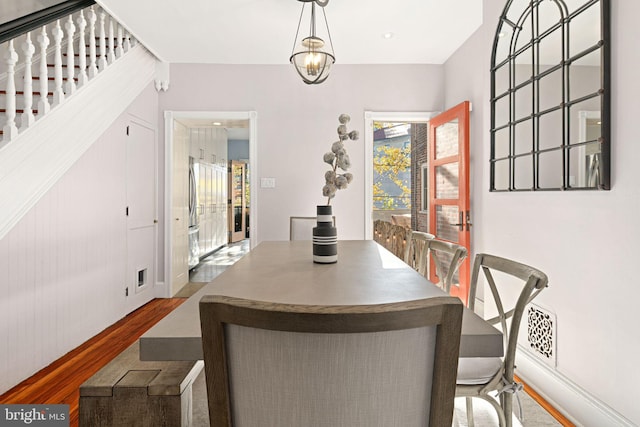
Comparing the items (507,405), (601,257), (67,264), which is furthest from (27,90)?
(601,257)

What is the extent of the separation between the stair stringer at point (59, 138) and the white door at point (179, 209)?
2.93 feet

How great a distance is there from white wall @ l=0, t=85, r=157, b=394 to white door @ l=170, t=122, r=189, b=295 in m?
0.71

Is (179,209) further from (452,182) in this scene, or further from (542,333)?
(542,333)

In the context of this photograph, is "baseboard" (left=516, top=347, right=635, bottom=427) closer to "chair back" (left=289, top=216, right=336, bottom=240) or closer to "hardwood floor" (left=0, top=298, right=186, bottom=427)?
"chair back" (left=289, top=216, right=336, bottom=240)

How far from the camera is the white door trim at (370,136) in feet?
14.1

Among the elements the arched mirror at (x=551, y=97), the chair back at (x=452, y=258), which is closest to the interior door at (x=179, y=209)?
the chair back at (x=452, y=258)

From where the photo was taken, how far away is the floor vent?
2.06 meters

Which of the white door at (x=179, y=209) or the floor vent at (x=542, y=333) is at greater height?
the white door at (x=179, y=209)

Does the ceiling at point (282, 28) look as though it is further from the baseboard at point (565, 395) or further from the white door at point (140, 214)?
the baseboard at point (565, 395)

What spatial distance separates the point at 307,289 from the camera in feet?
4.11

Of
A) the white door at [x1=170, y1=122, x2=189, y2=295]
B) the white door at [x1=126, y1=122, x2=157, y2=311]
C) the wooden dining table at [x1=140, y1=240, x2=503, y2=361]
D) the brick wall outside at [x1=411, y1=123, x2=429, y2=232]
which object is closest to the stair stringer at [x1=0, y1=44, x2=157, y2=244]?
the white door at [x1=126, y1=122, x2=157, y2=311]

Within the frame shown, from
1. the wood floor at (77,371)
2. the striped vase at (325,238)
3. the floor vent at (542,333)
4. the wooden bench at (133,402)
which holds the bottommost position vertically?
the wood floor at (77,371)

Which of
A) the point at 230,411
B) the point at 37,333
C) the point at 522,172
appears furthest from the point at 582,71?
the point at 37,333

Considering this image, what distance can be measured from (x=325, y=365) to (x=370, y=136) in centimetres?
390
